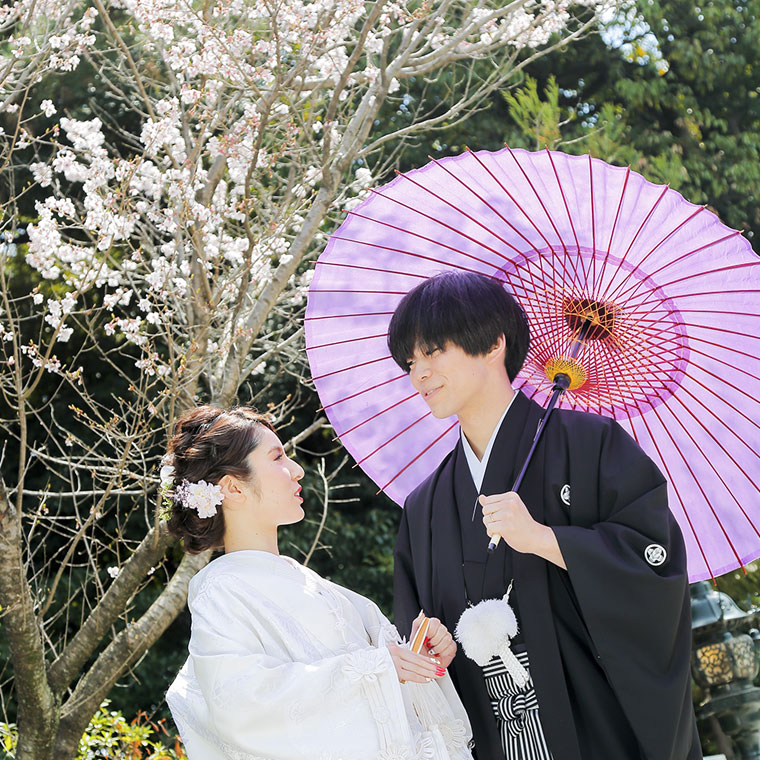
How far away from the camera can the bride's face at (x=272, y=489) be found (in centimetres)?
261

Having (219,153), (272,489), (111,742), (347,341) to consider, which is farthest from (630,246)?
(111,742)

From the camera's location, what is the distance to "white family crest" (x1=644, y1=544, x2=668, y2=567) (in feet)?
7.47

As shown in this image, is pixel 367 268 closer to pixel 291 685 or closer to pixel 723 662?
pixel 291 685

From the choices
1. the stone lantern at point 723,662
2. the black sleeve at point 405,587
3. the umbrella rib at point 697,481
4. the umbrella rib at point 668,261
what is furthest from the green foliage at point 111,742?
the umbrella rib at point 668,261

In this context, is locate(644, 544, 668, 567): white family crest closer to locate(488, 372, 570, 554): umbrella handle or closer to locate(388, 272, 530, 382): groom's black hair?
locate(488, 372, 570, 554): umbrella handle

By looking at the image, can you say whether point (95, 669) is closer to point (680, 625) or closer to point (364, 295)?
point (364, 295)

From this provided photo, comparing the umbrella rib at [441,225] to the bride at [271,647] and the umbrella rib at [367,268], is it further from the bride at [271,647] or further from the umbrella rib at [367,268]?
the bride at [271,647]

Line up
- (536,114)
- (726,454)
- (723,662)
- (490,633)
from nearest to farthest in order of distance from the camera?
(490,633)
(726,454)
(723,662)
(536,114)

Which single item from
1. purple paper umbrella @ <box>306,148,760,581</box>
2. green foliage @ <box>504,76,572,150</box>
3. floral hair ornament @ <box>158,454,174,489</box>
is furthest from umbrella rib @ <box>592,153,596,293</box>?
green foliage @ <box>504,76,572,150</box>

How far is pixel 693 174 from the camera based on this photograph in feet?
29.5

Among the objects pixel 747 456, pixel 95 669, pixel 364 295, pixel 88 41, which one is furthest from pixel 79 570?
pixel 747 456

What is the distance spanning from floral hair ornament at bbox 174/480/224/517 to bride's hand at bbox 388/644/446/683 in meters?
0.63

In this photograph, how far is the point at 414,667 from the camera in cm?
229

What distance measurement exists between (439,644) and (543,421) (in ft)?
2.03
